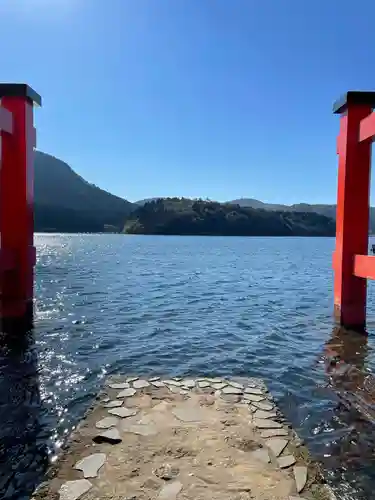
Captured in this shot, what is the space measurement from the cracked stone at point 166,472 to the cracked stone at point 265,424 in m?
1.39

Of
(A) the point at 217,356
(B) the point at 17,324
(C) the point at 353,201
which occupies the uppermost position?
(C) the point at 353,201

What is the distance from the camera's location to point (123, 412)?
5.19 meters

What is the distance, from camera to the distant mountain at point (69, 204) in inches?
5758

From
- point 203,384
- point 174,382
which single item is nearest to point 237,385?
point 203,384

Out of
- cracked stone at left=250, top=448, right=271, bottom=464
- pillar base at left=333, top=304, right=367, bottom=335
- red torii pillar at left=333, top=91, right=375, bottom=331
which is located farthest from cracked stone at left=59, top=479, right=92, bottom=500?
pillar base at left=333, top=304, right=367, bottom=335

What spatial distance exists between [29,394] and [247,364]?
3825 millimetres

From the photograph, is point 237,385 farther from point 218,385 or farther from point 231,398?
point 231,398

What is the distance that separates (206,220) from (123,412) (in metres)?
151

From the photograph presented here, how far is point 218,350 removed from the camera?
8406mm

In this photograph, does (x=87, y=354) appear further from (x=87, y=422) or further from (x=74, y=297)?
(x=74, y=297)

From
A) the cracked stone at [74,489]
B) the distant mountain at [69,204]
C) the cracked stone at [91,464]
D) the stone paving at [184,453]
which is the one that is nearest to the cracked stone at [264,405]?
the stone paving at [184,453]

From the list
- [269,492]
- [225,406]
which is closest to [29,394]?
[225,406]

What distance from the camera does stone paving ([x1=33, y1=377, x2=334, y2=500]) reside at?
353cm

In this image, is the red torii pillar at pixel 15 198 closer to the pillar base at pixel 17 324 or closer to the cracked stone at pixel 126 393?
the pillar base at pixel 17 324
